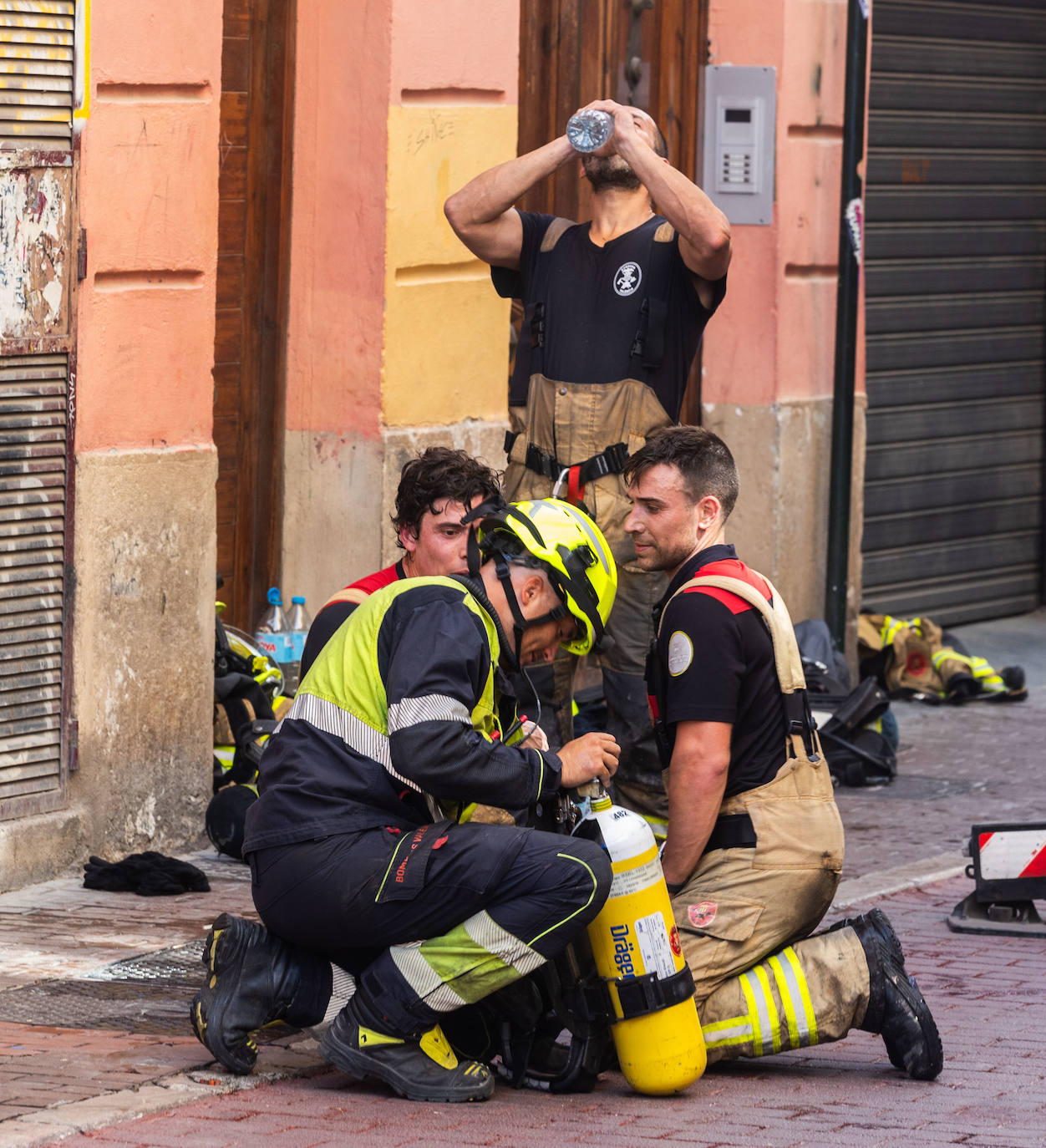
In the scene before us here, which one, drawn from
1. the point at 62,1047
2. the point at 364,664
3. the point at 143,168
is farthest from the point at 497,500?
the point at 143,168

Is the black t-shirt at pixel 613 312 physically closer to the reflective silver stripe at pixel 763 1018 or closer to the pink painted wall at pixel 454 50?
the pink painted wall at pixel 454 50

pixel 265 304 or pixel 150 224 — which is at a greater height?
pixel 150 224

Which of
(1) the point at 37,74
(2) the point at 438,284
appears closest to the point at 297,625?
(2) the point at 438,284

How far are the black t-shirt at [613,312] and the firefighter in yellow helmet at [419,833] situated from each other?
6.22 ft

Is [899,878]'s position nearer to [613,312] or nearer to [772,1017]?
[613,312]

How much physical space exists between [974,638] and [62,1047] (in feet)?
26.5

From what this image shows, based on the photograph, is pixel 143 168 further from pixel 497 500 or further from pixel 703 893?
pixel 703 893

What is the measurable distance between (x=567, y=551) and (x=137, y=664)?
267cm

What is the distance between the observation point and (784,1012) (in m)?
4.89

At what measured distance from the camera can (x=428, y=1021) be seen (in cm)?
459

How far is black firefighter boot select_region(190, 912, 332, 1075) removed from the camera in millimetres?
4668

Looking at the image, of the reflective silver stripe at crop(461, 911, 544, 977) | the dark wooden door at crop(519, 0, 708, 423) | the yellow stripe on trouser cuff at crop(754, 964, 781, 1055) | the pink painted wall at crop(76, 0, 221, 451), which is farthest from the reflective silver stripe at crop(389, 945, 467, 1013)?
the dark wooden door at crop(519, 0, 708, 423)

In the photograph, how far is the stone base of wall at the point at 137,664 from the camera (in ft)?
22.3

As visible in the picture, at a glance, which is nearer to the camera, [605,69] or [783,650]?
[783,650]
